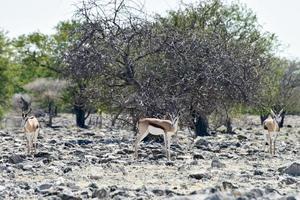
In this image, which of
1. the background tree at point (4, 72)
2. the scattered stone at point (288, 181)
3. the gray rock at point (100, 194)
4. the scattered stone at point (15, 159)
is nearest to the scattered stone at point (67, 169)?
the scattered stone at point (15, 159)

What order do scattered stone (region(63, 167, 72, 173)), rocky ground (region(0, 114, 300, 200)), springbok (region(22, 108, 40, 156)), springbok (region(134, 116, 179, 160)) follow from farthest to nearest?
springbok (region(22, 108, 40, 156))
springbok (region(134, 116, 179, 160))
scattered stone (region(63, 167, 72, 173))
rocky ground (region(0, 114, 300, 200))

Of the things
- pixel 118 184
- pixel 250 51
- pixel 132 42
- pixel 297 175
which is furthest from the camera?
pixel 250 51

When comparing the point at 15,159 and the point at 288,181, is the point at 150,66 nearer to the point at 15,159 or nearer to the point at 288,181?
the point at 15,159

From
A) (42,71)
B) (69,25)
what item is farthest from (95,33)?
(42,71)

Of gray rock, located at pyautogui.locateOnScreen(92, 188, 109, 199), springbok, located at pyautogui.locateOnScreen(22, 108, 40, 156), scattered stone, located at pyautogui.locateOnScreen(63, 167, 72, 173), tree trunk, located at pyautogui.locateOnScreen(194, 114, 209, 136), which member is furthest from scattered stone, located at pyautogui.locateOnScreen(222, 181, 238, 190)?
tree trunk, located at pyautogui.locateOnScreen(194, 114, 209, 136)

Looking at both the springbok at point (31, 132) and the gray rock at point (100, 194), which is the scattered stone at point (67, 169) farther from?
the springbok at point (31, 132)

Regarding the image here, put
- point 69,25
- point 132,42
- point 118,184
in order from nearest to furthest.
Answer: point 118,184 → point 132,42 → point 69,25

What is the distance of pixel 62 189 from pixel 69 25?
129ft

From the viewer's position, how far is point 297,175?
1410cm

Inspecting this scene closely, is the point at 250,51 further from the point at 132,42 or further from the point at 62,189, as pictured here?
the point at 62,189

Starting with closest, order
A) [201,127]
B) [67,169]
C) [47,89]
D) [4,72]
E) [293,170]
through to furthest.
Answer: [293,170] → [67,169] → [201,127] → [4,72] → [47,89]

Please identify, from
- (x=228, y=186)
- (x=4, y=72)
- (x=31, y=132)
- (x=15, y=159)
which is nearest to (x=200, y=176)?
(x=228, y=186)

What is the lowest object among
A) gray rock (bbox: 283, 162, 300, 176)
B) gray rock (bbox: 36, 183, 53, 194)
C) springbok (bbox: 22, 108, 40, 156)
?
gray rock (bbox: 36, 183, 53, 194)

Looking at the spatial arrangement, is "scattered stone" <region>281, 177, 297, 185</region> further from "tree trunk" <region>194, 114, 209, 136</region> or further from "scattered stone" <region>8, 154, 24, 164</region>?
"tree trunk" <region>194, 114, 209, 136</region>
